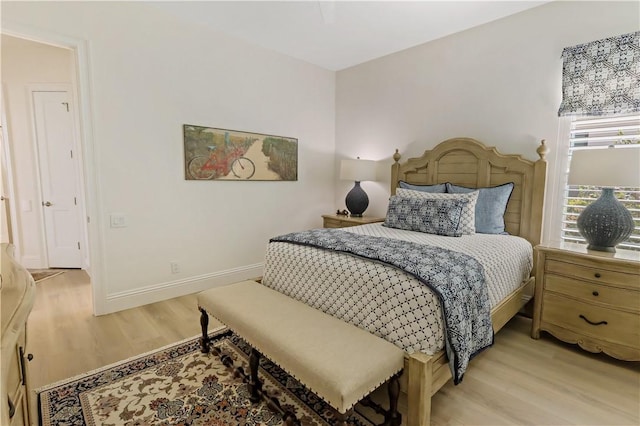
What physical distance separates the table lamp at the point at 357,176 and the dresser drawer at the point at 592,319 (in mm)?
2241

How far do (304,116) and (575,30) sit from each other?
289cm

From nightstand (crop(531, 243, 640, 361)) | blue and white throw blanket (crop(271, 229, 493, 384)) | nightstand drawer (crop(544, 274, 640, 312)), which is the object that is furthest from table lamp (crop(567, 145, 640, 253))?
blue and white throw blanket (crop(271, 229, 493, 384))

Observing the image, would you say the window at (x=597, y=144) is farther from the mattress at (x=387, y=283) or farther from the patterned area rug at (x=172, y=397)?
the patterned area rug at (x=172, y=397)

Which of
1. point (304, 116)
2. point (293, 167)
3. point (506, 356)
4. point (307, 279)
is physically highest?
point (304, 116)

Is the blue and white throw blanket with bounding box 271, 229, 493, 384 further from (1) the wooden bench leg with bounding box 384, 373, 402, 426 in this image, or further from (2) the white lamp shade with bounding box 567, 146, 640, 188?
(2) the white lamp shade with bounding box 567, 146, 640, 188

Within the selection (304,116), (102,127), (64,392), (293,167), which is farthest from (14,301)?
(304,116)

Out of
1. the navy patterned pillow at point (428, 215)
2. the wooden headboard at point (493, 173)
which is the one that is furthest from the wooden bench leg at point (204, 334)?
the wooden headboard at point (493, 173)

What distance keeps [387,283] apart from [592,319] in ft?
5.44

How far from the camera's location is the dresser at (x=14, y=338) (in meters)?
0.67

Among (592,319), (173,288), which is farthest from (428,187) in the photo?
(173,288)

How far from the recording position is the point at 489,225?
2912 mm

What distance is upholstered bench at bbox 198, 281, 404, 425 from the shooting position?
4.24 feet

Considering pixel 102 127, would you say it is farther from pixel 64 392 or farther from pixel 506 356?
pixel 506 356

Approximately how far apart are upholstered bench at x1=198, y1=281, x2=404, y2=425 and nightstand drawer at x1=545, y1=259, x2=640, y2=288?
5.33ft
